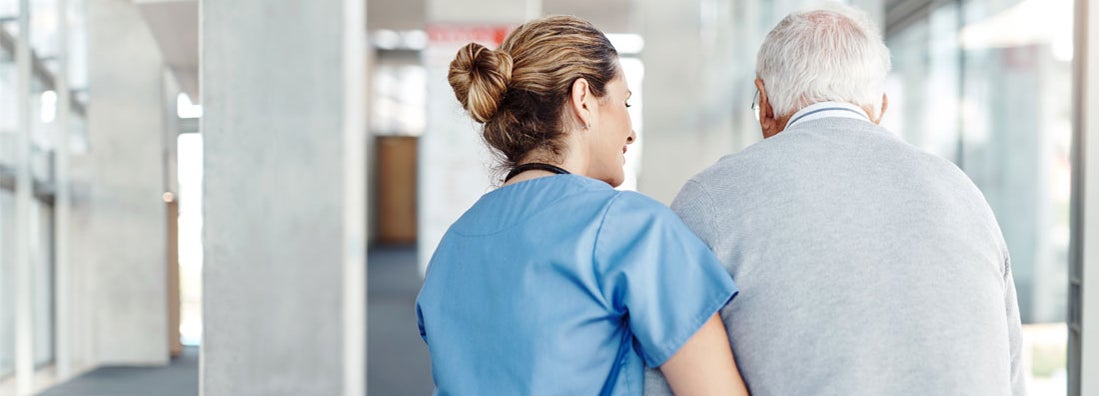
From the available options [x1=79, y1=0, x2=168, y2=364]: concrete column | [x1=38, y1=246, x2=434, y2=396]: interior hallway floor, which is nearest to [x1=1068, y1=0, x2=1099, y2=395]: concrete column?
[x1=38, y1=246, x2=434, y2=396]: interior hallway floor

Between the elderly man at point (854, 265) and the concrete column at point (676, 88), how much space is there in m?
5.55

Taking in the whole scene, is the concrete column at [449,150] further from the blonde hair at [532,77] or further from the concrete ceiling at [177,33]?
the blonde hair at [532,77]

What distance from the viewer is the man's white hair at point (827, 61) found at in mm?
1535

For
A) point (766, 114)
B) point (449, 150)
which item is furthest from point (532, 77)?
point (449, 150)

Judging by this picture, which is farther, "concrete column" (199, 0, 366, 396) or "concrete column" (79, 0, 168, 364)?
"concrete column" (79, 0, 168, 364)

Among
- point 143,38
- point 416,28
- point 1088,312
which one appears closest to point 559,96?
point 1088,312

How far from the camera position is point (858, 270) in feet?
4.57

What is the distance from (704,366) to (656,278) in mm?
140

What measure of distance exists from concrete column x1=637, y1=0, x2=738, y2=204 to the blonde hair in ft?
18.3

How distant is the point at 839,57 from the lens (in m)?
1.54

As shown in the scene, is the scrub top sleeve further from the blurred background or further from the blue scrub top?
the blurred background

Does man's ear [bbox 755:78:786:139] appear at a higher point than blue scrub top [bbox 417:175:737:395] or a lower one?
higher

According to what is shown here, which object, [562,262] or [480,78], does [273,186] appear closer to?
[480,78]

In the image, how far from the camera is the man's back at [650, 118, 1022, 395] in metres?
1.38
